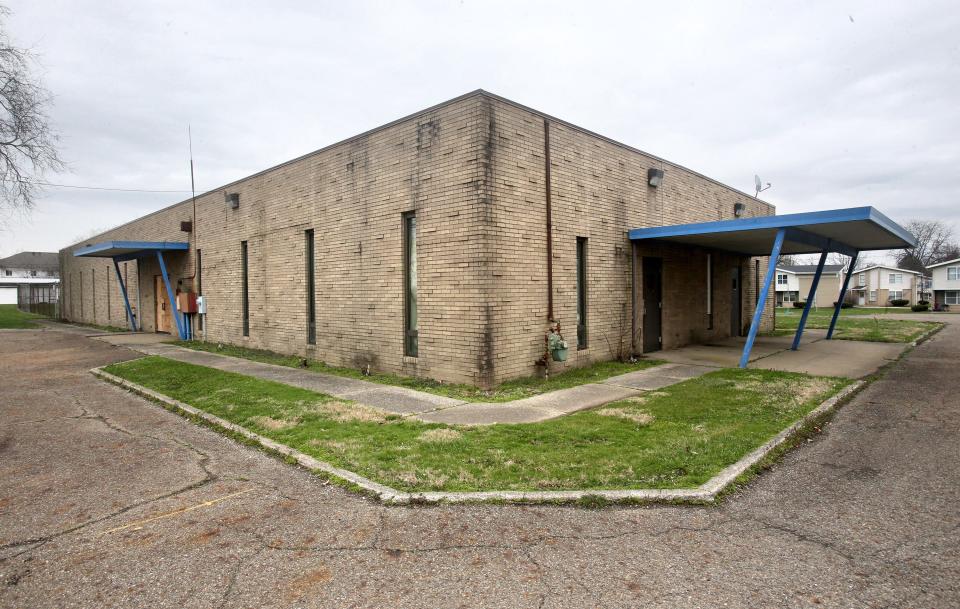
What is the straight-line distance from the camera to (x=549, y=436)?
588 centimetres

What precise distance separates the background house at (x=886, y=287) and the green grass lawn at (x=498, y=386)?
207 feet

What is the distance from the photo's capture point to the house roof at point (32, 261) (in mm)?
78438

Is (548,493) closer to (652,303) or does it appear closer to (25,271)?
(652,303)

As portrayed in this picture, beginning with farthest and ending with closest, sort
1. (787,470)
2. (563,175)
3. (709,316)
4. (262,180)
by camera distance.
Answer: (709,316)
(262,180)
(563,175)
(787,470)

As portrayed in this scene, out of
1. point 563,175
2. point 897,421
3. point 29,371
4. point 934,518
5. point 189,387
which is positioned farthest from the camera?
point 29,371

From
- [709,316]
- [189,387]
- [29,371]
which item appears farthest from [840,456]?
[29,371]

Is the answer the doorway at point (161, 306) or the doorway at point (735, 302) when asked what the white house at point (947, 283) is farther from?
the doorway at point (161, 306)

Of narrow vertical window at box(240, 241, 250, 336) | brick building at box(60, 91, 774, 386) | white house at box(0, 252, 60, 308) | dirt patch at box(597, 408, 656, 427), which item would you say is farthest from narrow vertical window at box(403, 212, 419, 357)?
white house at box(0, 252, 60, 308)

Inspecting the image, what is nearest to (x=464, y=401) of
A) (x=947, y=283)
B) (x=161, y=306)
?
(x=161, y=306)

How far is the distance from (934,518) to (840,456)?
5.04ft

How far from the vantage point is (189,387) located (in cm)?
941

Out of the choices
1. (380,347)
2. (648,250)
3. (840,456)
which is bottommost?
(840,456)

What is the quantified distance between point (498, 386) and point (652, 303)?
248 inches

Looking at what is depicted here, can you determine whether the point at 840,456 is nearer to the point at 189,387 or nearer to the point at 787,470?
the point at 787,470
